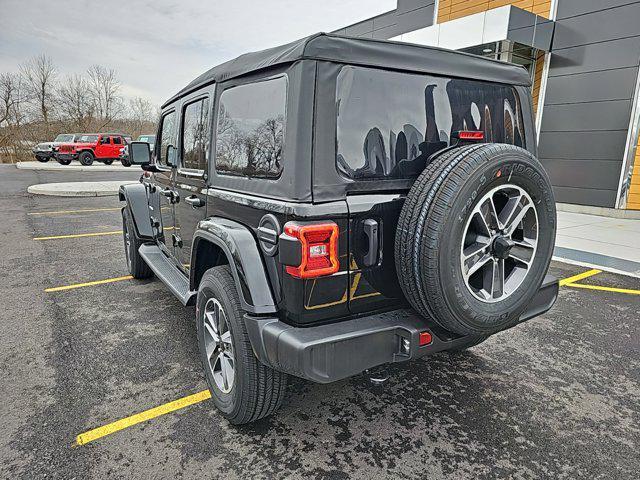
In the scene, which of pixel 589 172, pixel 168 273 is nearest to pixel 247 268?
pixel 168 273

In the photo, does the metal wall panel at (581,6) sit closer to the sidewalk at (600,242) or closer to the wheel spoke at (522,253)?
the sidewalk at (600,242)

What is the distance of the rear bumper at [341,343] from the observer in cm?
193

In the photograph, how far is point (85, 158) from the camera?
Result: 86.4 ft

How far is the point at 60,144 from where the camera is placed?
25.8 metres

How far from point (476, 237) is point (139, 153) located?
3.38 m

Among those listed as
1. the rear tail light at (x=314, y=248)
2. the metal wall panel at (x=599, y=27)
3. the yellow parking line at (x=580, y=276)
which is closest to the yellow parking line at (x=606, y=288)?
the yellow parking line at (x=580, y=276)

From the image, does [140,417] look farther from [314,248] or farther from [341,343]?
[314,248]

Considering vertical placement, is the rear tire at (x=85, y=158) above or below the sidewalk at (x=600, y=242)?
above

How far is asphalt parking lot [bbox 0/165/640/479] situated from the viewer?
7.14 feet

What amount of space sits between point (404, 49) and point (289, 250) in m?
1.25

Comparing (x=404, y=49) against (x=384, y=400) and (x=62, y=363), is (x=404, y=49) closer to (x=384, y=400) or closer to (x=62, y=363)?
(x=384, y=400)

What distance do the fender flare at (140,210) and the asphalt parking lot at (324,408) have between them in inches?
30.3

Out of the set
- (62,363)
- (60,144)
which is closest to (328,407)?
(62,363)

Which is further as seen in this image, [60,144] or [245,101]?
[60,144]
